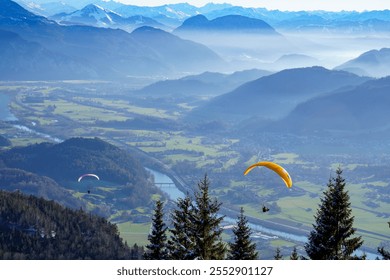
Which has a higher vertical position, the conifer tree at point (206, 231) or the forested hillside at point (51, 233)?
the forested hillside at point (51, 233)

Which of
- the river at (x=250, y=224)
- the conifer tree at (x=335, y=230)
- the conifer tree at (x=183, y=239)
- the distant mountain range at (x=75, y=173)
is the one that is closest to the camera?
the conifer tree at (x=335, y=230)

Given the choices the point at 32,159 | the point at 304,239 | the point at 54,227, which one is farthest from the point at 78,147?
the point at 54,227

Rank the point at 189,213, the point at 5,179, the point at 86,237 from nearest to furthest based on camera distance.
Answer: the point at 189,213 → the point at 86,237 → the point at 5,179

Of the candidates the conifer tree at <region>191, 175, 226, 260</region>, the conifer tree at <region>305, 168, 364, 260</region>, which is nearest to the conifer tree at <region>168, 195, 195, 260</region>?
the conifer tree at <region>191, 175, 226, 260</region>

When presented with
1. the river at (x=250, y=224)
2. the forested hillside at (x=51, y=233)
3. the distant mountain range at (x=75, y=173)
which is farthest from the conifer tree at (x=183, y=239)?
the distant mountain range at (x=75, y=173)

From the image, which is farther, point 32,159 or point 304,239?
point 32,159

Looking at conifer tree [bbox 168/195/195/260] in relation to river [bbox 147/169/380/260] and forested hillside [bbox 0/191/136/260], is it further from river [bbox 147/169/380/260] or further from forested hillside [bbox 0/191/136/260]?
river [bbox 147/169/380/260]

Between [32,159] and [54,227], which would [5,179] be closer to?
[32,159]

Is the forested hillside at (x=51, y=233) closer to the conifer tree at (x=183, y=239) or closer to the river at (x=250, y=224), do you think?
the conifer tree at (x=183, y=239)

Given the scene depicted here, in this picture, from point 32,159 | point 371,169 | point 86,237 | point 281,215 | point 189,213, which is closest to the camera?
point 189,213
